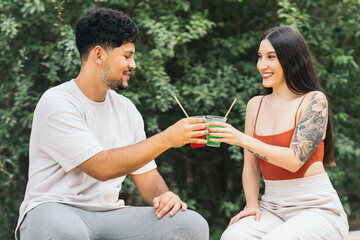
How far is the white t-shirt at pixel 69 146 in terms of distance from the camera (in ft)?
7.88

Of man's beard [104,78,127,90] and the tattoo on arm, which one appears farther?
man's beard [104,78,127,90]

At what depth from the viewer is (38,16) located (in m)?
4.10

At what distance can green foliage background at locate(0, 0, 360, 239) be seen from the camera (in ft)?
13.1

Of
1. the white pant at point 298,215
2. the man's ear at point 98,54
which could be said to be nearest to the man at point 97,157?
the man's ear at point 98,54

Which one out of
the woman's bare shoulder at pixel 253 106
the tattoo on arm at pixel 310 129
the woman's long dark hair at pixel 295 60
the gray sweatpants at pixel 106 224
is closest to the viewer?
the gray sweatpants at pixel 106 224

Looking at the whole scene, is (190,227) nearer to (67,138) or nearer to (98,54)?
(67,138)

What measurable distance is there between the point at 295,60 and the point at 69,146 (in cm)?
130

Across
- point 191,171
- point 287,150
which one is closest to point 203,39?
point 191,171

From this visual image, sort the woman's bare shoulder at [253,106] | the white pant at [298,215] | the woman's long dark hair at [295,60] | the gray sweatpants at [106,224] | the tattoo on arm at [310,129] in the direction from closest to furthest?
the gray sweatpants at [106,224] < the white pant at [298,215] < the tattoo on arm at [310,129] < the woman's long dark hair at [295,60] < the woman's bare shoulder at [253,106]

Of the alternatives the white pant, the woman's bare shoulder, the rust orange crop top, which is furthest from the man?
the woman's bare shoulder

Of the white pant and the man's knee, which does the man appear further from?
the white pant

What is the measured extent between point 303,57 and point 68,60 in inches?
78.4

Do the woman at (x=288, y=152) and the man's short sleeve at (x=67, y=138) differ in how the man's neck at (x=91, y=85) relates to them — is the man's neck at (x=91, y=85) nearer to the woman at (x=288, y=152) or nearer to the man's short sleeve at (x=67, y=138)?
the man's short sleeve at (x=67, y=138)

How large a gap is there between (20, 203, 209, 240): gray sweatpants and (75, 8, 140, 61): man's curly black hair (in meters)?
0.90
